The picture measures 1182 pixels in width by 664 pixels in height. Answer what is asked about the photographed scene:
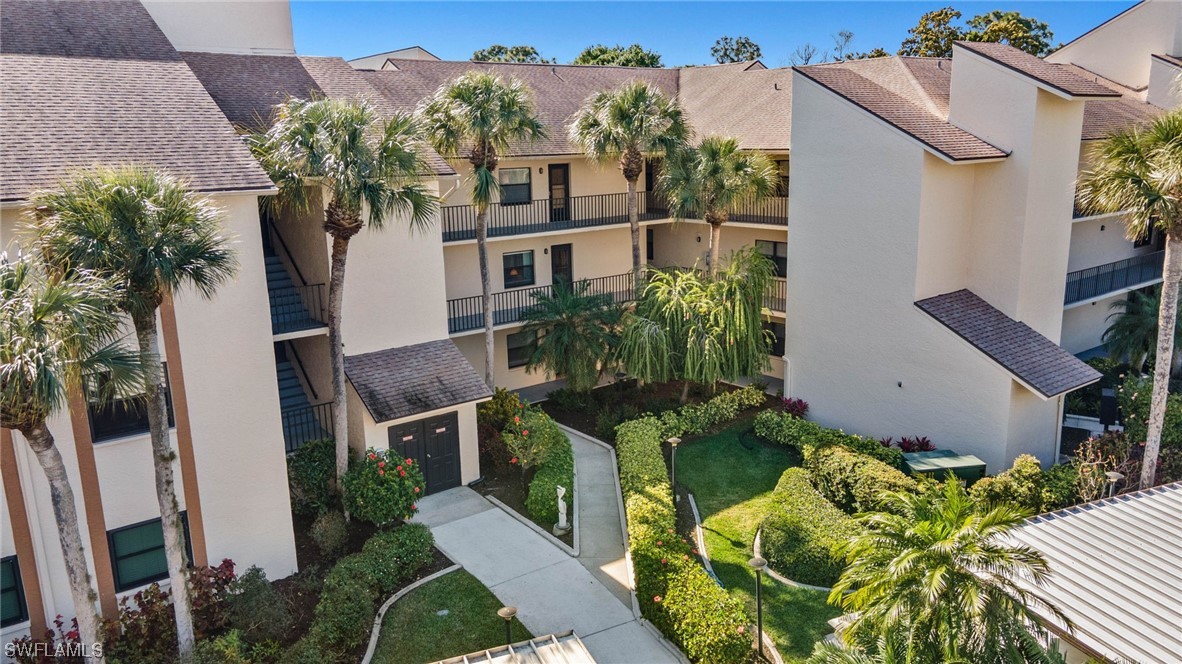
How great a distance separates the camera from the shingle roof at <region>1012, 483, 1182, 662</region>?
10578 millimetres

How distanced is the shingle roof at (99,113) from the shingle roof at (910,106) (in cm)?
1530

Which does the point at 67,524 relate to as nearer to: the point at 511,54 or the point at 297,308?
the point at 297,308

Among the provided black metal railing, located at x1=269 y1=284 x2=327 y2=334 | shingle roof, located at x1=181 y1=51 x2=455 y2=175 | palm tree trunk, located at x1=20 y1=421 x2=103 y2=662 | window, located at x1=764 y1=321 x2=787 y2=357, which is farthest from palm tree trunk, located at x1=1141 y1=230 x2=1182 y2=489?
palm tree trunk, located at x1=20 y1=421 x2=103 y2=662

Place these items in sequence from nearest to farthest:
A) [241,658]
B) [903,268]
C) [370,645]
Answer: [241,658] < [370,645] < [903,268]

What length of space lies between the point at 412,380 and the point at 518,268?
8.23 meters

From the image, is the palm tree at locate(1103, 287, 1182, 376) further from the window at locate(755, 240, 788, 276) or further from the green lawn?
the green lawn

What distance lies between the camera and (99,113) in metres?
14.9

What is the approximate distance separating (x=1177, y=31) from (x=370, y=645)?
35.4 m

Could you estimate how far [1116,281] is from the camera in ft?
91.7

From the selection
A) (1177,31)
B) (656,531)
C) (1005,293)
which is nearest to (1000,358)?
(1005,293)

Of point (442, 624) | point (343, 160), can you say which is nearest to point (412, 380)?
point (343, 160)

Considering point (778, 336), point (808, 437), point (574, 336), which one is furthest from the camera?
point (778, 336)

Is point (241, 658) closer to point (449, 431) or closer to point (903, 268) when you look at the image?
point (449, 431)

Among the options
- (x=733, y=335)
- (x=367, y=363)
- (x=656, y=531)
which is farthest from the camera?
(x=733, y=335)
